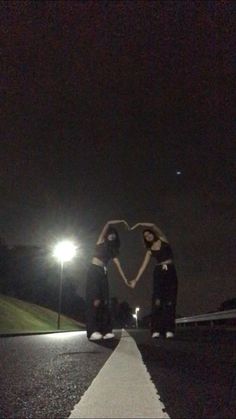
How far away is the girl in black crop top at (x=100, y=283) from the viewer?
9.62 metres

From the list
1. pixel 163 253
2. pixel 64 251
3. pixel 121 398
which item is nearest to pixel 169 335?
pixel 163 253

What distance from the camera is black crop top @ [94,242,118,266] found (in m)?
9.64

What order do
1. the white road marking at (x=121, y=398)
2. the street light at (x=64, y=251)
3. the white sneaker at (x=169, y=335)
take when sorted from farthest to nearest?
the street light at (x=64, y=251) < the white sneaker at (x=169, y=335) < the white road marking at (x=121, y=398)

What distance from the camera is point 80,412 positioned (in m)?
2.82

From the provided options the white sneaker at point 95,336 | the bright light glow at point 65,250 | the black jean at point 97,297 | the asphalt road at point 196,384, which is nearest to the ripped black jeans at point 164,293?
the black jean at point 97,297

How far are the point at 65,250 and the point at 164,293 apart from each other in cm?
3938

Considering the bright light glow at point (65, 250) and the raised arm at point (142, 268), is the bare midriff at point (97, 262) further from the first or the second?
the bright light glow at point (65, 250)

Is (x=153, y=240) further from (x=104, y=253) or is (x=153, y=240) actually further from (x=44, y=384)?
(x=44, y=384)

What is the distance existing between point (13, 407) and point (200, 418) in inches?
41.2

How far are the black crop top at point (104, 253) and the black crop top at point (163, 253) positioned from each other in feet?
2.40

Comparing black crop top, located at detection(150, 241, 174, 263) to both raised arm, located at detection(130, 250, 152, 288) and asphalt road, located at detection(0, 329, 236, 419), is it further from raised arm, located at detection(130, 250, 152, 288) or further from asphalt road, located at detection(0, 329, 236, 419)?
asphalt road, located at detection(0, 329, 236, 419)

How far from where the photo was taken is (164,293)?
9.94 meters

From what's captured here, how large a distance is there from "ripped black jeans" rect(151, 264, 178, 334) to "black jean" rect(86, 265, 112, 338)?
2.87 ft

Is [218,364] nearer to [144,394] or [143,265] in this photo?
[144,394]
